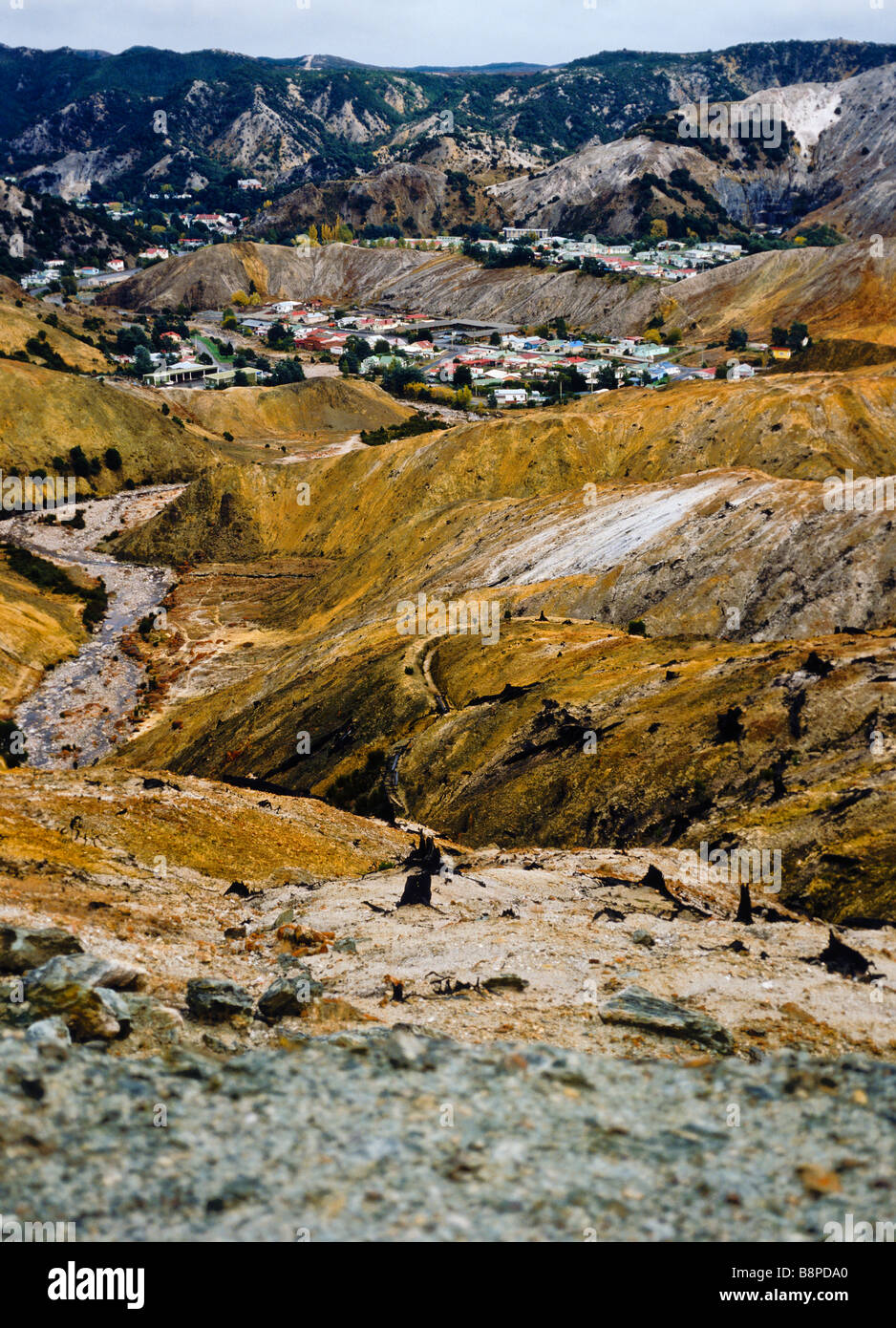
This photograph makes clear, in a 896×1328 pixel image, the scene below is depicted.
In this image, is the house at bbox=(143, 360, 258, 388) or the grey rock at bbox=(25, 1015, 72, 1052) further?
the house at bbox=(143, 360, 258, 388)

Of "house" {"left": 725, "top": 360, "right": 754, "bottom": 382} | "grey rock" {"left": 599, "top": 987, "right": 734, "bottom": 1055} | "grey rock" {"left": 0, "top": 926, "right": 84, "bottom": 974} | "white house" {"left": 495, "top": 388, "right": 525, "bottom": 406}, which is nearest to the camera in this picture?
"grey rock" {"left": 0, "top": 926, "right": 84, "bottom": 974}

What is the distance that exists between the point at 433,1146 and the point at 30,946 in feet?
28.5

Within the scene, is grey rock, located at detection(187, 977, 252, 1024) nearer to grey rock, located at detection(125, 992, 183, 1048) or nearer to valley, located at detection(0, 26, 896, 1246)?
valley, located at detection(0, 26, 896, 1246)

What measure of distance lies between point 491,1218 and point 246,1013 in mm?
6780

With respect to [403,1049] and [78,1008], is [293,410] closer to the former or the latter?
[78,1008]

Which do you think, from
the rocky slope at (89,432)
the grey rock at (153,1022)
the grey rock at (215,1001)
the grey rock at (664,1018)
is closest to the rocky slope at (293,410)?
the rocky slope at (89,432)

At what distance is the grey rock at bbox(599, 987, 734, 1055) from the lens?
55.2 ft

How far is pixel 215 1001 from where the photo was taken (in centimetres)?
1612

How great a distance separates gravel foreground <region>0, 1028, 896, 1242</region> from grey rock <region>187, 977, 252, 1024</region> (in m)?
1.63

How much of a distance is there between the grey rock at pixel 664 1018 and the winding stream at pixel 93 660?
5708cm

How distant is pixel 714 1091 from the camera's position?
44.9 ft

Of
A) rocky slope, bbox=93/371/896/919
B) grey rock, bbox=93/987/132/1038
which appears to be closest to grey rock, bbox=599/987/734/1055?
grey rock, bbox=93/987/132/1038
